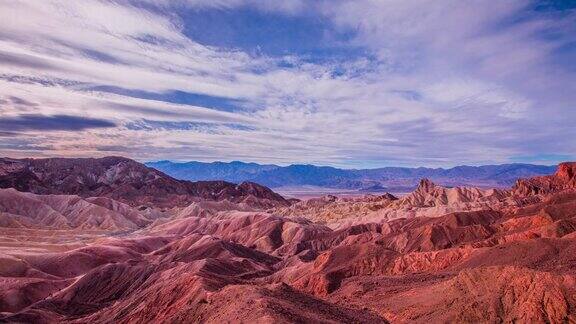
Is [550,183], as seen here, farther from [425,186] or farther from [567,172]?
[425,186]

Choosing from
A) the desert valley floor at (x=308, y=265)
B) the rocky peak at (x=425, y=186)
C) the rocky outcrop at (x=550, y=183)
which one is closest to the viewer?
the desert valley floor at (x=308, y=265)

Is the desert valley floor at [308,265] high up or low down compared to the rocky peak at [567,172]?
down

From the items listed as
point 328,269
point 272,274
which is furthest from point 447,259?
point 272,274

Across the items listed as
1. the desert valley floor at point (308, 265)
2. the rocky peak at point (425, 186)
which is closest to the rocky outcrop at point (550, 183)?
the desert valley floor at point (308, 265)

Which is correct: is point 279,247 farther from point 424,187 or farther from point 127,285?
point 424,187

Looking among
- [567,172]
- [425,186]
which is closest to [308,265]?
[567,172]

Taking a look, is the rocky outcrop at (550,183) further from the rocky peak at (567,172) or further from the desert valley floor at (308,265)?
the desert valley floor at (308,265)

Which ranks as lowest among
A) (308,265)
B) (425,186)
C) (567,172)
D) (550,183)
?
(308,265)

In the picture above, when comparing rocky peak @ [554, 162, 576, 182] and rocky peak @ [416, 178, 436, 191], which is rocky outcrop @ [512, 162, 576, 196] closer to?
rocky peak @ [554, 162, 576, 182]
